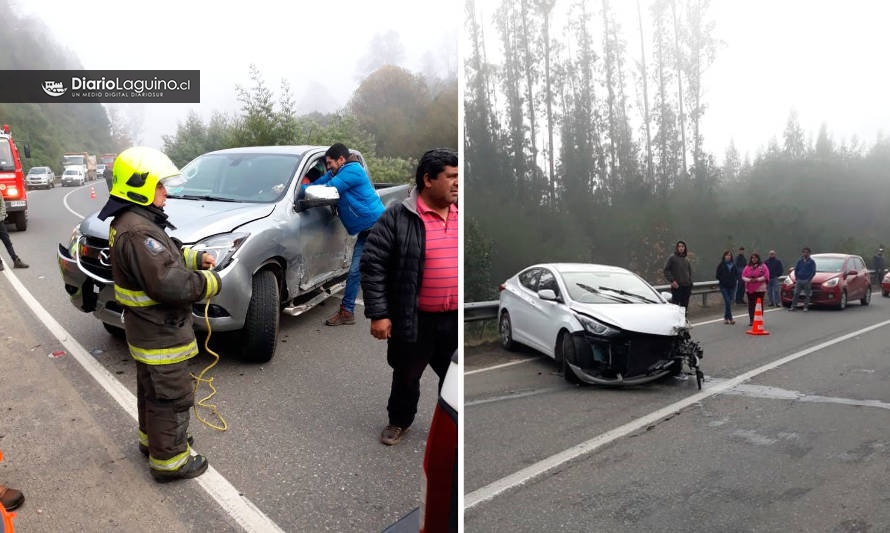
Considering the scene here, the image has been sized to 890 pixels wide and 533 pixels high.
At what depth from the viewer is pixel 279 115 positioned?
23.5ft

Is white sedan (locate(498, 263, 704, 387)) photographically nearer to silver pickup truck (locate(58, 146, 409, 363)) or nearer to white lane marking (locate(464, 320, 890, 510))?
white lane marking (locate(464, 320, 890, 510))

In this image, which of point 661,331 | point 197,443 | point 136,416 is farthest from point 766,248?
point 136,416

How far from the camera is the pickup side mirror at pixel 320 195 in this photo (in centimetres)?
489

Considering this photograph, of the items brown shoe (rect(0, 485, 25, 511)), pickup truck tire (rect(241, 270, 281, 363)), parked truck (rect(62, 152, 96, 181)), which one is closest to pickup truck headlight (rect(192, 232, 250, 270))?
pickup truck tire (rect(241, 270, 281, 363))

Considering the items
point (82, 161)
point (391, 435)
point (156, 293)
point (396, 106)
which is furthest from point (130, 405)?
point (82, 161)

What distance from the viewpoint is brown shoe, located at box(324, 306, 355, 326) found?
5883 mm

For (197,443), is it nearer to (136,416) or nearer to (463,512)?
(136,416)

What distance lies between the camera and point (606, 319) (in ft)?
2.34

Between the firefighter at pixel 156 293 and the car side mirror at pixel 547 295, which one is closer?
the car side mirror at pixel 547 295

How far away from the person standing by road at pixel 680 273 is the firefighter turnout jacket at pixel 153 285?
99.4 inches

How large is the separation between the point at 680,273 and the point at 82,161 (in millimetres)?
10936

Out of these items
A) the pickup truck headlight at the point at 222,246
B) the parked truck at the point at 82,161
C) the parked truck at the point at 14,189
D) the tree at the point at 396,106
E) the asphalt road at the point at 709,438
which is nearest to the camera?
the asphalt road at the point at 709,438

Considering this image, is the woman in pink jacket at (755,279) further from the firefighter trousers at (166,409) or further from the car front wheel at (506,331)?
the firefighter trousers at (166,409)
